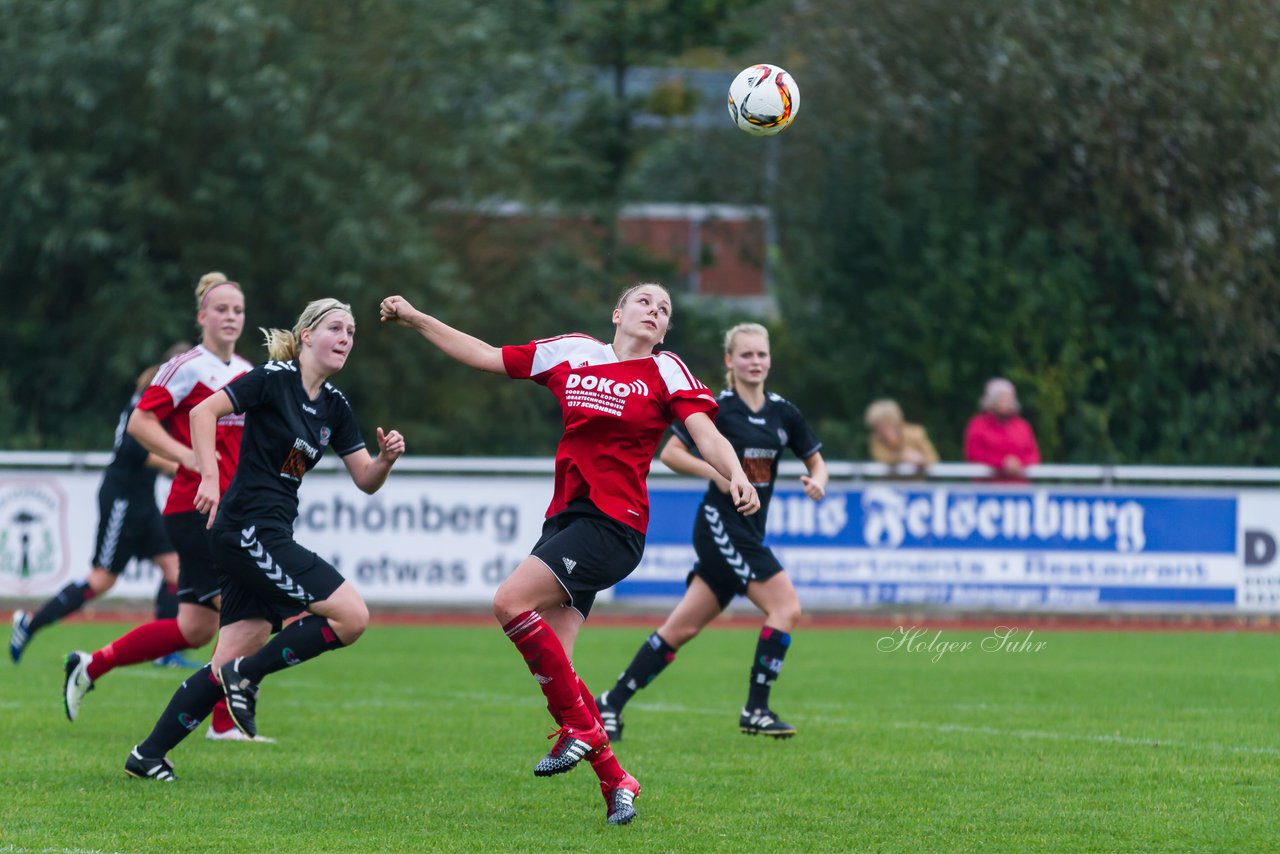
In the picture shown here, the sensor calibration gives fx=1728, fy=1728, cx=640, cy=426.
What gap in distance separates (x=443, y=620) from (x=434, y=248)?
604 centimetres

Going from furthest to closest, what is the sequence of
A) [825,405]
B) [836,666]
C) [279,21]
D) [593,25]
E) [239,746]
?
[593,25]
[825,405]
[279,21]
[836,666]
[239,746]

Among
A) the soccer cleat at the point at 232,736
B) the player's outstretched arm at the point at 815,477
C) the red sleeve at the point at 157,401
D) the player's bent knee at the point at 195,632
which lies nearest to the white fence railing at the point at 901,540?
the player's outstretched arm at the point at 815,477

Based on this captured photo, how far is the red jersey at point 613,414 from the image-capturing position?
21.1 feet

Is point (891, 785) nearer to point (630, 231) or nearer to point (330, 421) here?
point (330, 421)

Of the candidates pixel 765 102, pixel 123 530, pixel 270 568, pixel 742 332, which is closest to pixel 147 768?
pixel 270 568

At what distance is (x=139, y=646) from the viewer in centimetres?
828

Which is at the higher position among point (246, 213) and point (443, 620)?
point (246, 213)

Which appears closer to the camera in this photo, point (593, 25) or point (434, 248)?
point (434, 248)

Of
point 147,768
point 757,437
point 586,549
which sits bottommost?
point 147,768

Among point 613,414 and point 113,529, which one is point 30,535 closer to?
point 113,529

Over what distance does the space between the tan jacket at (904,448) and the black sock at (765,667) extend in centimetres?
744

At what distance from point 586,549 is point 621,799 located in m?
0.91

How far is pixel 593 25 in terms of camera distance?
82.7ft

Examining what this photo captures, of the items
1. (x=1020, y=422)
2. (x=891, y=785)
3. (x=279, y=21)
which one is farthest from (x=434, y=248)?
(x=891, y=785)
